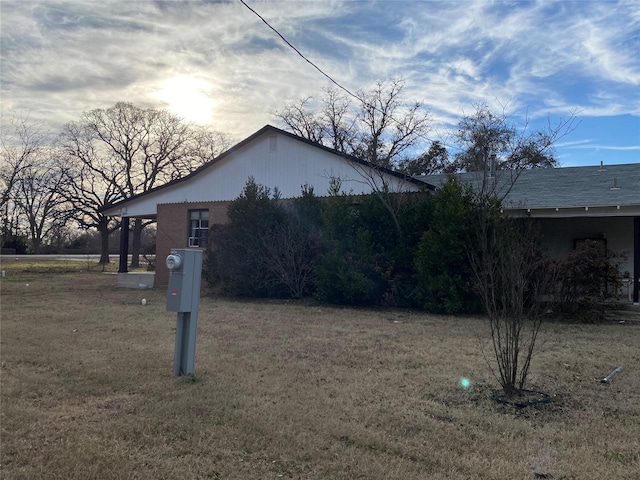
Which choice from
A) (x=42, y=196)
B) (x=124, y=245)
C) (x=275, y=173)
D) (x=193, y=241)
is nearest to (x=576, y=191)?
(x=275, y=173)

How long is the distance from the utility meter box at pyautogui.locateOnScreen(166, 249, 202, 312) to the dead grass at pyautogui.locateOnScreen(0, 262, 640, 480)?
0.85 metres

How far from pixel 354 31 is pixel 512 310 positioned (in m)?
7.59

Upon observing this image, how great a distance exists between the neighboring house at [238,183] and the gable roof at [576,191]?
3.08 m

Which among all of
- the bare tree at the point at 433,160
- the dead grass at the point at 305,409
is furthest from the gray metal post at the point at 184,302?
the bare tree at the point at 433,160

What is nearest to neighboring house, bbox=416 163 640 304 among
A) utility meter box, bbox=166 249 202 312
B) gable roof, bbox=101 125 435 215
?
gable roof, bbox=101 125 435 215

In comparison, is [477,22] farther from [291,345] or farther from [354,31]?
[291,345]

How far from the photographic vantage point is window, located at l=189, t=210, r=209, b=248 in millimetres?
19516

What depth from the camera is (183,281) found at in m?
5.59

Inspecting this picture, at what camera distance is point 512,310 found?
498cm

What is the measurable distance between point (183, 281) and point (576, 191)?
508 inches

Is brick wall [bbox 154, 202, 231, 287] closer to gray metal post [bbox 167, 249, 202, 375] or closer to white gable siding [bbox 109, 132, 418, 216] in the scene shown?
white gable siding [bbox 109, 132, 418, 216]

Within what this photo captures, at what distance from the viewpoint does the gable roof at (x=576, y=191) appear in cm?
1250

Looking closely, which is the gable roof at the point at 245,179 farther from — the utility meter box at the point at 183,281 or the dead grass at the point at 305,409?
the utility meter box at the point at 183,281

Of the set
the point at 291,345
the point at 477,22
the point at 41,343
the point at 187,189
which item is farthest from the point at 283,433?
the point at 187,189
